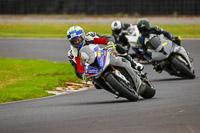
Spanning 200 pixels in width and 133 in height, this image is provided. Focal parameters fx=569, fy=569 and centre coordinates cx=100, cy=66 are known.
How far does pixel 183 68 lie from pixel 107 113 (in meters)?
5.65

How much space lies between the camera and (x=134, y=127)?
24.9 feet

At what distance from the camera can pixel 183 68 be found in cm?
1416

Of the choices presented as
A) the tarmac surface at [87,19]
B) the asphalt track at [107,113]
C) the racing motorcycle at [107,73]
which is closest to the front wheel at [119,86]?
the racing motorcycle at [107,73]

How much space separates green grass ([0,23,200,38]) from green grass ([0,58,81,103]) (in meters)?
11.8

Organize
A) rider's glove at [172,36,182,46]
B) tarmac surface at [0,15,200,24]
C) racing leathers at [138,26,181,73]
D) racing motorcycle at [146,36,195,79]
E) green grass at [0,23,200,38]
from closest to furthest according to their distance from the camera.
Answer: racing motorcycle at [146,36,195,79], rider's glove at [172,36,182,46], racing leathers at [138,26,181,73], green grass at [0,23,200,38], tarmac surface at [0,15,200,24]

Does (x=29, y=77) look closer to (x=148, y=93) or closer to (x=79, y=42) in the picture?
(x=79, y=42)

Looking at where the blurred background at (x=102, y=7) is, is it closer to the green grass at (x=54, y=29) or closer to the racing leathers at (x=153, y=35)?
the green grass at (x=54, y=29)

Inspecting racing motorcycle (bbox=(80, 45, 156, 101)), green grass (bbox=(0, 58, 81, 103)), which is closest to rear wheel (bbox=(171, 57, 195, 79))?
green grass (bbox=(0, 58, 81, 103))

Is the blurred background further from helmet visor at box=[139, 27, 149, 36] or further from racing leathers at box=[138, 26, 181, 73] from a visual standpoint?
helmet visor at box=[139, 27, 149, 36]

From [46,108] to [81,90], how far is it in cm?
350

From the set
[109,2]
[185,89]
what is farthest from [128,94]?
[109,2]

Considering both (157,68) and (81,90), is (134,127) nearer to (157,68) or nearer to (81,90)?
(81,90)

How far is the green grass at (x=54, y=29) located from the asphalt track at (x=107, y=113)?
1771 cm

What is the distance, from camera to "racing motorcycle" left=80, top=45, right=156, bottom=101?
1015cm
